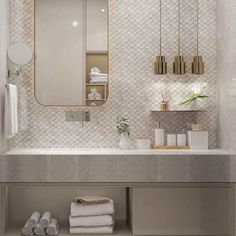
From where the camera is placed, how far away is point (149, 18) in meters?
3.65

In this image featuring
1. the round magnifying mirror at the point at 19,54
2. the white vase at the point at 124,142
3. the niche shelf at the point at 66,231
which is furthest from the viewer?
the white vase at the point at 124,142

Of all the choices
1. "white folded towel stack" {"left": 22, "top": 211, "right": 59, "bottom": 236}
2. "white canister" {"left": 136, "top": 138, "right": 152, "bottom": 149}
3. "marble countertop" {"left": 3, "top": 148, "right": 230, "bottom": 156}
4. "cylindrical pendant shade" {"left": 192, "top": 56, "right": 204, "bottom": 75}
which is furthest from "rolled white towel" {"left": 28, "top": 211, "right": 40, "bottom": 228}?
"cylindrical pendant shade" {"left": 192, "top": 56, "right": 204, "bottom": 75}

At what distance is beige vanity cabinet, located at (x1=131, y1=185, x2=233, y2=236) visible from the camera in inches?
128

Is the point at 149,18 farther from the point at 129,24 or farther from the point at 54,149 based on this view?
the point at 54,149

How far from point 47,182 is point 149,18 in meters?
1.49

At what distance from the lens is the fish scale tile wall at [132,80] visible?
3.61 metres

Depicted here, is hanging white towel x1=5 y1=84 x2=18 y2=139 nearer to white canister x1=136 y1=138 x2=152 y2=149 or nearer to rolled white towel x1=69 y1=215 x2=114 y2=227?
rolled white towel x1=69 y1=215 x2=114 y2=227

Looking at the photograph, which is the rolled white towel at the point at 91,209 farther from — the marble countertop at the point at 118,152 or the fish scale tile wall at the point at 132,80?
Answer: the fish scale tile wall at the point at 132,80

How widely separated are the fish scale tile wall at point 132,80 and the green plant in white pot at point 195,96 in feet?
0.15

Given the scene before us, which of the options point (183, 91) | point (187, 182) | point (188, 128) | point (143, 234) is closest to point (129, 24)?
point (183, 91)

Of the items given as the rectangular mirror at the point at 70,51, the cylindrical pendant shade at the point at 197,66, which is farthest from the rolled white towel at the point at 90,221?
the cylindrical pendant shade at the point at 197,66

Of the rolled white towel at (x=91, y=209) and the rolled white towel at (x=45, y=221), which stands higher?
the rolled white towel at (x=91, y=209)

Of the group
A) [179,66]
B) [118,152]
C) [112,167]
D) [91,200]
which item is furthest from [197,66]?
[91,200]

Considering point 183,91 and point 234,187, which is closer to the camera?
point 234,187
